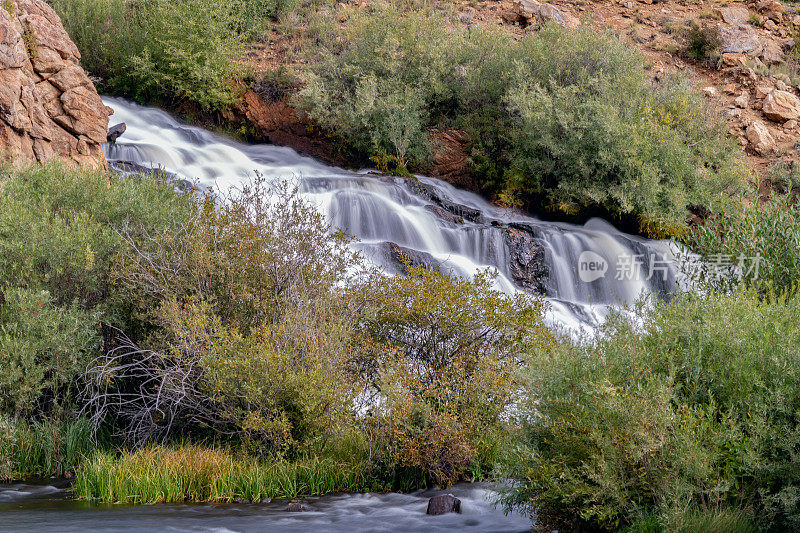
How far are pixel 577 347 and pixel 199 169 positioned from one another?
57.7 ft

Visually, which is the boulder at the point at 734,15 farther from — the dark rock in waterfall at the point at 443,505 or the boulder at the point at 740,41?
the dark rock in waterfall at the point at 443,505

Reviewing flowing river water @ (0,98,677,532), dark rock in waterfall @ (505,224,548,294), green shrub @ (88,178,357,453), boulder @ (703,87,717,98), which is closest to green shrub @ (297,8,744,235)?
flowing river water @ (0,98,677,532)

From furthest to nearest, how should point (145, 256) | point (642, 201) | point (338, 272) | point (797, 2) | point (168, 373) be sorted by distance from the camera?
1. point (797, 2)
2. point (642, 201)
3. point (338, 272)
4. point (145, 256)
5. point (168, 373)

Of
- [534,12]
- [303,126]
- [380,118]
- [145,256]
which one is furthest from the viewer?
[534,12]

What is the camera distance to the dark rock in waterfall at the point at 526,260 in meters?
20.5

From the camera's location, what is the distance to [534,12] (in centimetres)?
3612

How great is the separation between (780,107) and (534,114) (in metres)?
13.9

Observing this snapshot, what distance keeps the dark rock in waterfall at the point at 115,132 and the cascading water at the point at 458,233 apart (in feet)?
0.84

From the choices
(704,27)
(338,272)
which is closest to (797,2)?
(704,27)

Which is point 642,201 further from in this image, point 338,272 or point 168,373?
point 168,373

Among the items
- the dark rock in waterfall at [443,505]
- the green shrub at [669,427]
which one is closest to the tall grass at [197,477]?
the dark rock in waterfall at [443,505]

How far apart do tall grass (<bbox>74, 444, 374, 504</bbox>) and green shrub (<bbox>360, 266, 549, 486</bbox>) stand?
117cm

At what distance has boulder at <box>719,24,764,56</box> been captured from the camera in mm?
35375

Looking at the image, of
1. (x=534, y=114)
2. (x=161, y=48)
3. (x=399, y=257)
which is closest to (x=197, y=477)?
(x=399, y=257)
